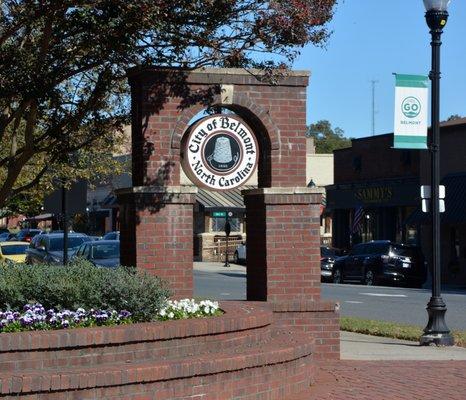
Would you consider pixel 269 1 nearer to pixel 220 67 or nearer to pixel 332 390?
pixel 220 67

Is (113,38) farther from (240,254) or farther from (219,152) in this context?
(240,254)

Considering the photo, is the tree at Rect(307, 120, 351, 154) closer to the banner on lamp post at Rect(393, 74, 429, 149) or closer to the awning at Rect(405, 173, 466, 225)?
the awning at Rect(405, 173, 466, 225)

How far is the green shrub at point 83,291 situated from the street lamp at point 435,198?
630 centimetres

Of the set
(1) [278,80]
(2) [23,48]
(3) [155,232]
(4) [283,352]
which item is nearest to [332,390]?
(4) [283,352]

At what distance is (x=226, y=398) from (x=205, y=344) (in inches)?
29.1

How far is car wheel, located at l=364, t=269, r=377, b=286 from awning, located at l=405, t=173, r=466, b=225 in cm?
436

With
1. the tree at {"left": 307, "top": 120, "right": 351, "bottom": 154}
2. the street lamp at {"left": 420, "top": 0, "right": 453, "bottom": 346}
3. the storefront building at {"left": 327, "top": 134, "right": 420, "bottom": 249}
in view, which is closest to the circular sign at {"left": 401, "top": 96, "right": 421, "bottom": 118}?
the street lamp at {"left": 420, "top": 0, "right": 453, "bottom": 346}

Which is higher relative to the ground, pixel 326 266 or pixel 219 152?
pixel 219 152

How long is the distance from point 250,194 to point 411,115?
15.4 ft

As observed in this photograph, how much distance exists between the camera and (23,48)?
42.0 ft

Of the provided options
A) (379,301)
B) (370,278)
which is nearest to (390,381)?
(379,301)

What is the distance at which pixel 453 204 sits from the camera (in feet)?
129

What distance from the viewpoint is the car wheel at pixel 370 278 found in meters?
36.4

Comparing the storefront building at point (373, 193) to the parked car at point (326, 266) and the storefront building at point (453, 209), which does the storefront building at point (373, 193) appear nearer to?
the storefront building at point (453, 209)
